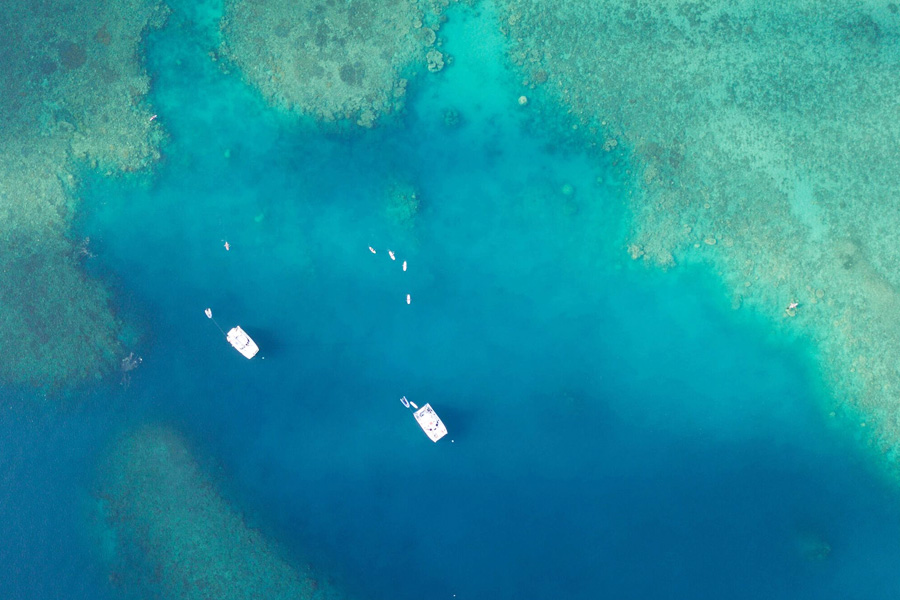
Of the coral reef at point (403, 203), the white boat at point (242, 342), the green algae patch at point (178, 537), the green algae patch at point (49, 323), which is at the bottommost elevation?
the green algae patch at point (178, 537)

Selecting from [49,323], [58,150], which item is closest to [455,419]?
[49,323]

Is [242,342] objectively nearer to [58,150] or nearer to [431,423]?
[431,423]

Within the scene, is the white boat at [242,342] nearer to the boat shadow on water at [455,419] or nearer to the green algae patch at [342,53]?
the boat shadow on water at [455,419]

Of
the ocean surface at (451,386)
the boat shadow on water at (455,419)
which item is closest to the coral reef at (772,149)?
the ocean surface at (451,386)

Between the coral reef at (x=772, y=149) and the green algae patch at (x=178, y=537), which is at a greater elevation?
the coral reef at (x=772, y=149)

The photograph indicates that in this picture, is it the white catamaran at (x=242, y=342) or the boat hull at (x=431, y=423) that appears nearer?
the boat hull at (x=431, y=423)

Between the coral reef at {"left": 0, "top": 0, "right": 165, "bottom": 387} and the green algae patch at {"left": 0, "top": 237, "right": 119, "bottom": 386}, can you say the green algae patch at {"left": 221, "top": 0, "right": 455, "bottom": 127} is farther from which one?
the green algae patch at {"left": 0, "top": 237, "right": 119, "bottom": 386}

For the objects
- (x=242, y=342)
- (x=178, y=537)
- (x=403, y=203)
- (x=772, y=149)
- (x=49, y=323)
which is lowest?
(x=178, y=537)
